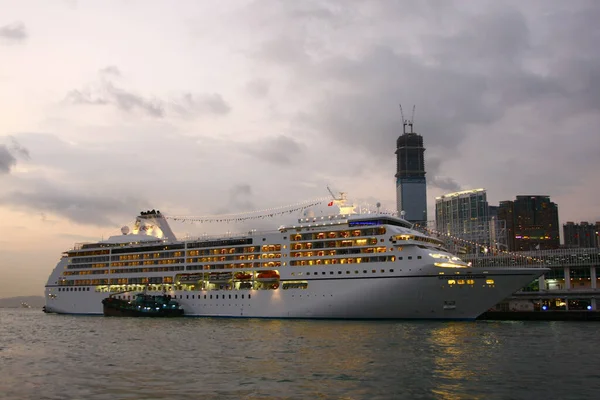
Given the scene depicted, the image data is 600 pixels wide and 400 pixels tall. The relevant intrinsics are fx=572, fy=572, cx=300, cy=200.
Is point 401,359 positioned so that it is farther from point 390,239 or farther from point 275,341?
point 390,239

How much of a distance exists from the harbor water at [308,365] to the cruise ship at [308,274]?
10.4 m

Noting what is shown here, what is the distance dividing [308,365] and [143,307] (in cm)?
5772

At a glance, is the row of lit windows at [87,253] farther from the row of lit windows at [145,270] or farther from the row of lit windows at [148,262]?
the row of lit windows at [145,270]

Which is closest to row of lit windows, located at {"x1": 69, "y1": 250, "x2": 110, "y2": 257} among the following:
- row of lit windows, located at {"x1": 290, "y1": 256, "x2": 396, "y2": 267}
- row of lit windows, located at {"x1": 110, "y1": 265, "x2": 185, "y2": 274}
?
row of lit windows, located at {"x1": 110, "y1": 265, "x2": 185, "y2": 274}

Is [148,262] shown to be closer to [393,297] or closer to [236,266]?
[236,266]

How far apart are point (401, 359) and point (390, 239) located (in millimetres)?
32226

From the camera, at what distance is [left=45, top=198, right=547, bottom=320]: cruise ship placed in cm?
6188

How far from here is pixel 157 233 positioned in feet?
328

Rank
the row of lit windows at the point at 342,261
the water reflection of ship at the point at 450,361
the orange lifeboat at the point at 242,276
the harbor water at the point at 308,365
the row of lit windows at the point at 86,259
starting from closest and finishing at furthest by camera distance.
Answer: the harbor water at the point at 308,365 → the water reflection of ship at the point at 450,361 → the row of lit windows at the point at 342,261 → the orange lifeboat at the point at 242,276 → the row of lit windows at the point at 86,259

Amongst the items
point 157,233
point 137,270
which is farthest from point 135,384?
point 157,233

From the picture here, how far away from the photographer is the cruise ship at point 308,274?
61.9 metres

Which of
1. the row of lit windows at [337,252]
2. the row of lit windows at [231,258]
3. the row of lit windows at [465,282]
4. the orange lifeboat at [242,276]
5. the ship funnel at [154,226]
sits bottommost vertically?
the row of lit windows at [465,282]

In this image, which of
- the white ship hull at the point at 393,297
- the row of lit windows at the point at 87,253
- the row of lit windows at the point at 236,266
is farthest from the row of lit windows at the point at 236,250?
the row of lit windows at the point at 87,253

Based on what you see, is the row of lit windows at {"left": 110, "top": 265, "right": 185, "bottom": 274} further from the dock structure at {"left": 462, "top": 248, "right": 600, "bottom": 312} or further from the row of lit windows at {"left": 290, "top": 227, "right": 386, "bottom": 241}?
the dock structure at {"left": 462, "top": 248, "right": 600, "bottom": 312}
